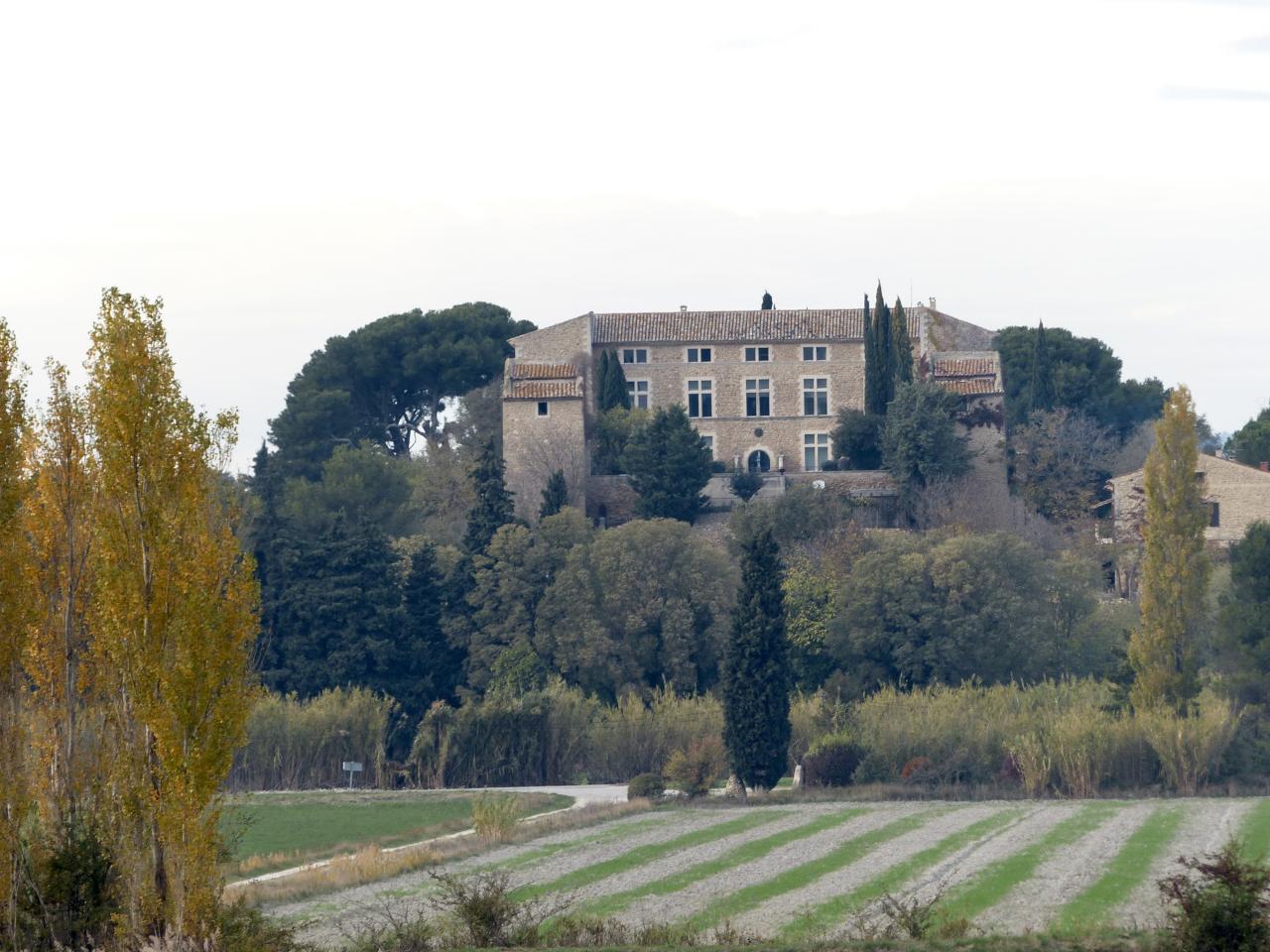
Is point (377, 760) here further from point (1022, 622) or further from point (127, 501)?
point (127, 501)

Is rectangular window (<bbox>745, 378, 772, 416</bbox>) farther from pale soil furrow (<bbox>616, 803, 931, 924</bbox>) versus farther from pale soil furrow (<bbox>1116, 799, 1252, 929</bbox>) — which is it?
pale soil furrow (<bbox>616, 803, 931, 924</bbox>)

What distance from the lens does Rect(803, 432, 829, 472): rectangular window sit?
67.7 meters

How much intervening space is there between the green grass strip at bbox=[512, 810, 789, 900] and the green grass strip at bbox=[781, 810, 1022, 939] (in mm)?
3314

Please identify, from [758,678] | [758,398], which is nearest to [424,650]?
[758,678]

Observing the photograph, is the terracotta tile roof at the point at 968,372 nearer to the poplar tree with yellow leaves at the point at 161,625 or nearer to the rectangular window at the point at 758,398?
the rectangular window at the point at 758,398

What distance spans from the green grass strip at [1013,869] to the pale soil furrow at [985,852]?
0.41 feet

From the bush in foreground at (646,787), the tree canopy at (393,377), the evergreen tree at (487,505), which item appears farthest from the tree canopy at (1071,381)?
the bush in foreground at (646,787)

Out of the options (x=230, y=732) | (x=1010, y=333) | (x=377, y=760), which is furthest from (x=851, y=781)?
(x=1010, y=333)

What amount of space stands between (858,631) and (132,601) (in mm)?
33564

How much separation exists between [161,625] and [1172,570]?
92.4 ft

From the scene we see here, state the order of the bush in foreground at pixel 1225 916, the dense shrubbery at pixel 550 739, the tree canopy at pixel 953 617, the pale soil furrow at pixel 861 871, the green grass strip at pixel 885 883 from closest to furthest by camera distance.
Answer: the bush in foreground at pixel 1225 916 → the green grass strip at pixel 885 883 → the pale soil furrow at pixel 861 871 → the dense shrubbery at pixel 550 739 → the tree canopy at pixel 953 617

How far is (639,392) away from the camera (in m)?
69.4

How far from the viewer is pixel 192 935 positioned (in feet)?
50.4

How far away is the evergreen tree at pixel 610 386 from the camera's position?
6738 centimetres
